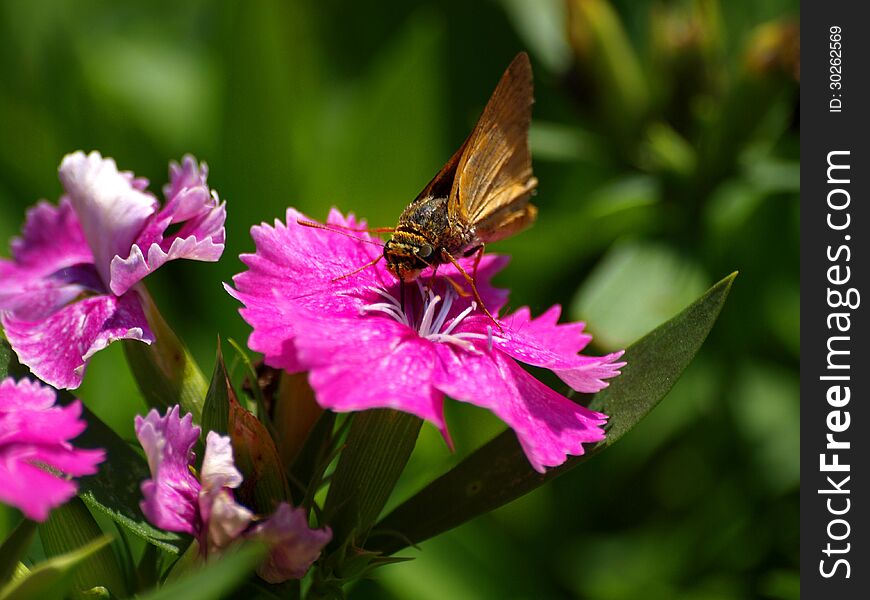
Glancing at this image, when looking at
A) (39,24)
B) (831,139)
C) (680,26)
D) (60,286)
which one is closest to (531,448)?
(60,286)

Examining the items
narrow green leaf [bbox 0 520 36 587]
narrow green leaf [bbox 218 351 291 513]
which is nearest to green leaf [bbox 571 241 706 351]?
narrow green leaf [bbox 218 351 291 513]

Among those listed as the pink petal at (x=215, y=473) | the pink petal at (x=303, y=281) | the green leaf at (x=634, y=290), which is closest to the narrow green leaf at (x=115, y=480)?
the pink petal at (x=215, y=473)

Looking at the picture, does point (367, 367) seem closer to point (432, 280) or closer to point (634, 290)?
point (432, 280)

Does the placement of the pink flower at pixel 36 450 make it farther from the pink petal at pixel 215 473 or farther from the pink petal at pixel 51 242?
the pink petal at pixel 51 242

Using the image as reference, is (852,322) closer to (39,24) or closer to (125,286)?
(125,286)

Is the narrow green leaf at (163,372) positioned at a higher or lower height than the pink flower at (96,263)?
lower

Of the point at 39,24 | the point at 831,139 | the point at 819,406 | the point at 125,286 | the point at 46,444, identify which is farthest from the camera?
the point at 39,24
